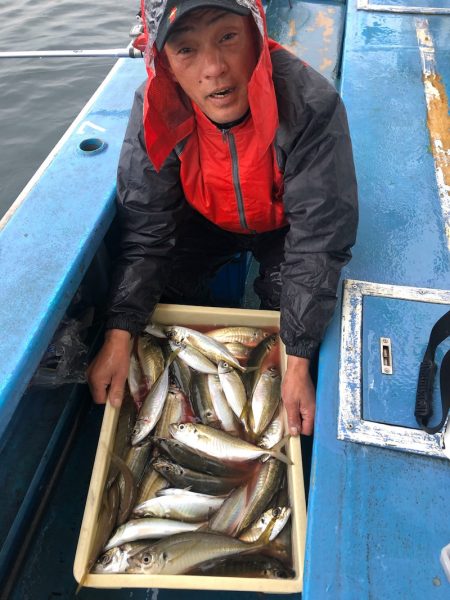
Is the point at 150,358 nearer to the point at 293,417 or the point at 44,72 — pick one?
the point at 293,417

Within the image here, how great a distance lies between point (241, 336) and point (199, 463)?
2.09 ft

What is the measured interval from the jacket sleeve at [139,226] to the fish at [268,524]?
36.9 inches

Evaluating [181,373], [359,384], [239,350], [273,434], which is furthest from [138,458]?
[359,384]

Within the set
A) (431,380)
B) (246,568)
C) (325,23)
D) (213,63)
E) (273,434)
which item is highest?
(213,63)

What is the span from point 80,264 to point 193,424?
783 mm

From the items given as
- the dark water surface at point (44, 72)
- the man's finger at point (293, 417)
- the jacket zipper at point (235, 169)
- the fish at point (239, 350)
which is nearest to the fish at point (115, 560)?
the man's finger at point (293, 417)

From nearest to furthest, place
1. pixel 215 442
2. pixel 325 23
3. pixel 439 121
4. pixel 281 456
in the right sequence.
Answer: pixel 281 456 < pixel 215 442 < pixel 439 121 < pixel 325 23

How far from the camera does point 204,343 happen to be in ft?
7.19

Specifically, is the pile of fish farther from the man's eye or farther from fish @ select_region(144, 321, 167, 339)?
the man's eye

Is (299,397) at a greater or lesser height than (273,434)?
greater

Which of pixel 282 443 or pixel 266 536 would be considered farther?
pixel 282 443

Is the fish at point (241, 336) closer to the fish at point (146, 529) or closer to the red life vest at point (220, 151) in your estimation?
the red life vest at point (220, 151)

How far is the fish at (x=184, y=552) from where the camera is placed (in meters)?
1.56

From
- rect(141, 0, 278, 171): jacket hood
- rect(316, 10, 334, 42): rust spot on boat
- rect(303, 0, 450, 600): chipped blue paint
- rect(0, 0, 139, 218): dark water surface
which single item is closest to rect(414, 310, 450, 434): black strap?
rect(303, 0, 450, 600): chipped blue paint
